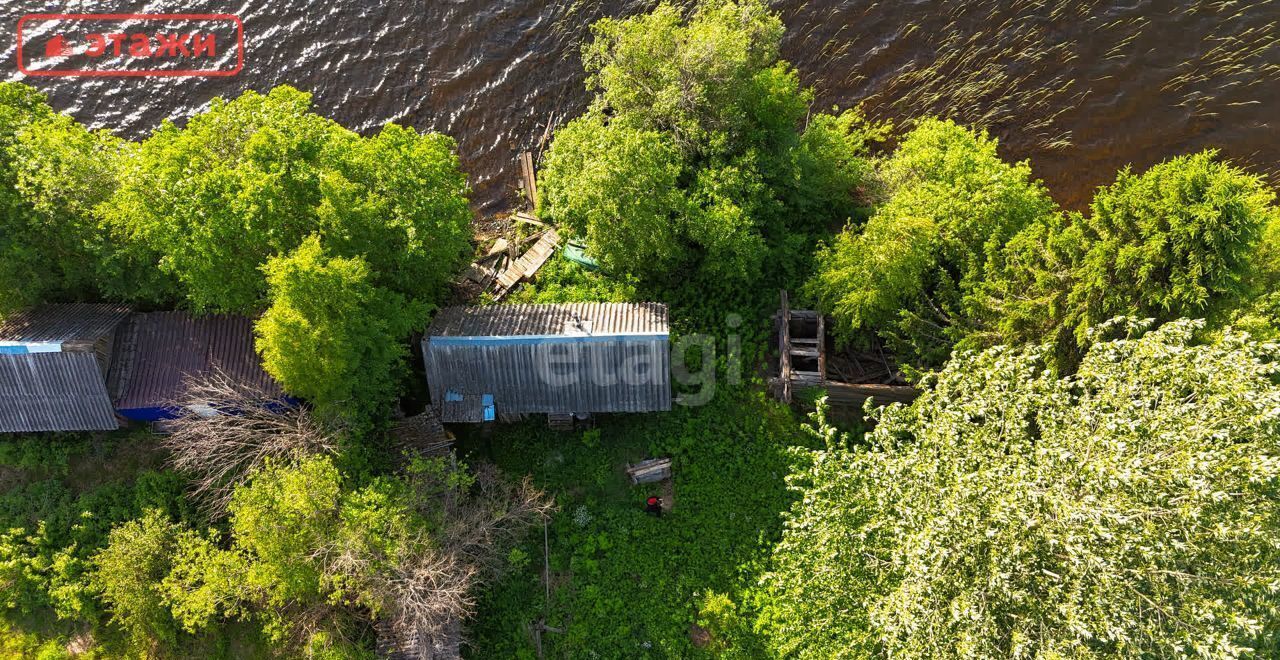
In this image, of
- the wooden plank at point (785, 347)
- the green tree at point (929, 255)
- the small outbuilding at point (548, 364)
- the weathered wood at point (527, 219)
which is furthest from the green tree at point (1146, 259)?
the weathered wood at point (527, 219)

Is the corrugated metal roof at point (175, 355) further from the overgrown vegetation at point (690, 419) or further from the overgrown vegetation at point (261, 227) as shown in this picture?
the overgrown vegetation at point (690, 419)

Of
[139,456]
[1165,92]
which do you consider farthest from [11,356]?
[1165,92]

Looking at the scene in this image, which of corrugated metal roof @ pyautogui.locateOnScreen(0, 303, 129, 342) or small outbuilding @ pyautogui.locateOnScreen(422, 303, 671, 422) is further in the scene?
small outbuilding @ pyautogui.locateOnScreen(422, 303, 671, 422)

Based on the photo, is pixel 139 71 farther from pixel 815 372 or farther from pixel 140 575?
pixel 815 372

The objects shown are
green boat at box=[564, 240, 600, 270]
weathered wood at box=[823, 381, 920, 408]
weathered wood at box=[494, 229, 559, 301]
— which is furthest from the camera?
weathered wood at box=[494, 229, 559, 301]

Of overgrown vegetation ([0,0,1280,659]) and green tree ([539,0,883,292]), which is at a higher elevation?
green tree ([539,0,883,292])

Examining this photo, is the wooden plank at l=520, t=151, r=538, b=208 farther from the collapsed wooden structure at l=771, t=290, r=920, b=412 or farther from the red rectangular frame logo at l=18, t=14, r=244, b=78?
the red rectangular frame logo at l=18, t=14, r=244, b=78

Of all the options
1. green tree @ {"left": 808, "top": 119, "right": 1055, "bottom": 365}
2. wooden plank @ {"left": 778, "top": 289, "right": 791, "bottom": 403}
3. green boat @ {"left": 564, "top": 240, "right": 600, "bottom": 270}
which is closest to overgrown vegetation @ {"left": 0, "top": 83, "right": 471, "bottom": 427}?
green boat @ {"left": 564, "top": 240, "right": 600, "bottom": 270}
